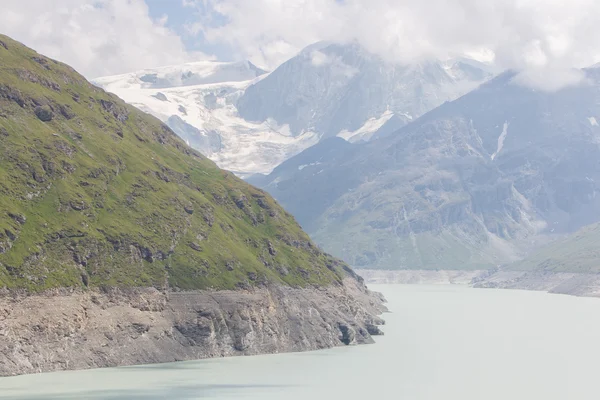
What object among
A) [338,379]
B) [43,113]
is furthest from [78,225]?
[338,379]

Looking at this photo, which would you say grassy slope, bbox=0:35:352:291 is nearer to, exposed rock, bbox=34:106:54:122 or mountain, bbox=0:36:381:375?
mountain, bbox=0:36:381:375

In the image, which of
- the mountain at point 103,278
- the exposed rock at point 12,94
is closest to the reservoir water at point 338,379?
the mountain at point 103,278

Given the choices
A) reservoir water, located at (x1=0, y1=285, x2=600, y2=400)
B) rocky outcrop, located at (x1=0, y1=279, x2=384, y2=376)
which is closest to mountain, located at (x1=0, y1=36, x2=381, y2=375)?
rocky outcrop, located at (x1=0, y1=279, x2=384, y2=376)

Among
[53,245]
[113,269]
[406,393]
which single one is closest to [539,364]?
[406,393]

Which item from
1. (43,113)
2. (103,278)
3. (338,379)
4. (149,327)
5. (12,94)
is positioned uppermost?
(12,94)

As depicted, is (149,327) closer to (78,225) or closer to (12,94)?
(78,225)

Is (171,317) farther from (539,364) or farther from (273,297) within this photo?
(539,364)

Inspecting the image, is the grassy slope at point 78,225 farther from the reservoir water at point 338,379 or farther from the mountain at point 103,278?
the reservoir water at point 338,379

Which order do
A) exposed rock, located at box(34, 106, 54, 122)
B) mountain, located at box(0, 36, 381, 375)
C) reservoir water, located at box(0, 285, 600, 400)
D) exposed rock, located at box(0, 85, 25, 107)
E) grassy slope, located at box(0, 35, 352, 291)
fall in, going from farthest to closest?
1. exposed rock, located at box(34, 106, 54, 122)
2. exposed rock, located at box(0, 85, 25, 107)
3. grassy slope, located at box(0, 35, 352, 291)
4. mountain, located at box(0, 36, 381, 375)
5. reservoir water, located at box(0, 285, 600, 400)
